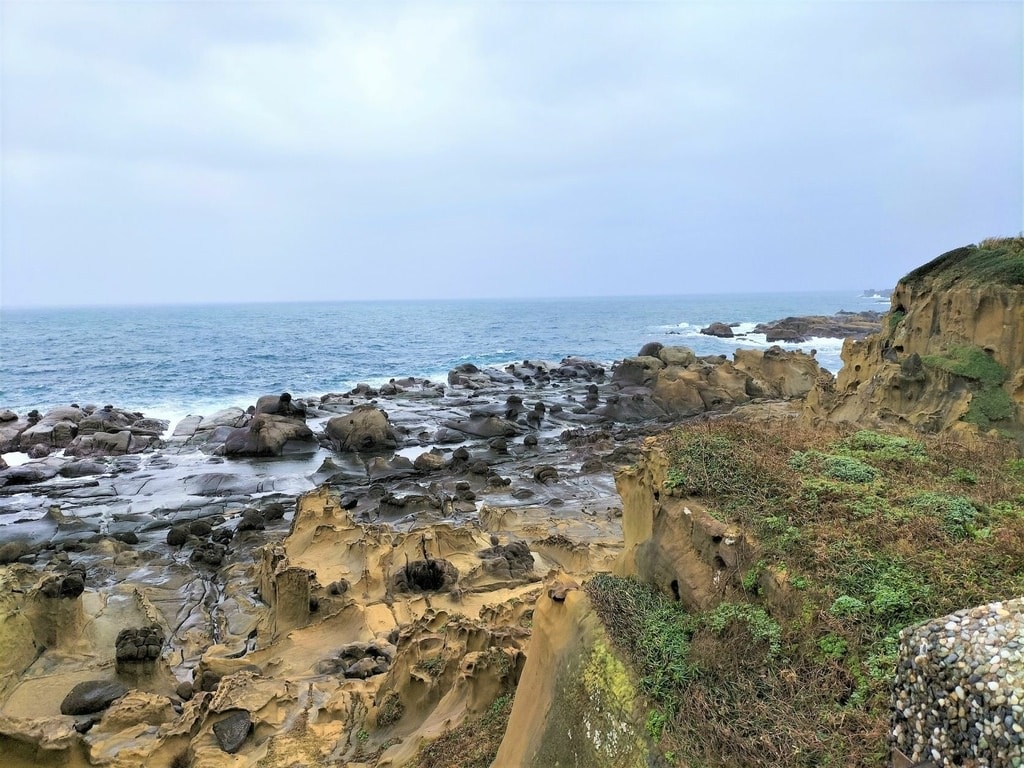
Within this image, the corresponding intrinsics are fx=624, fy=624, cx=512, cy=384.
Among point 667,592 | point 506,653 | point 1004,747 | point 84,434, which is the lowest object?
point 84,434

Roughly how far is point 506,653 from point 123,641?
7.64 m

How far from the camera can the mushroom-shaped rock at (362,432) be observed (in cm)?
3098

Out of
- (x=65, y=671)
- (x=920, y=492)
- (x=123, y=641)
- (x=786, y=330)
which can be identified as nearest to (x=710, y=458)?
(x=920, y=492)

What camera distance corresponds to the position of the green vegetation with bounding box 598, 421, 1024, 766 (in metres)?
5.02

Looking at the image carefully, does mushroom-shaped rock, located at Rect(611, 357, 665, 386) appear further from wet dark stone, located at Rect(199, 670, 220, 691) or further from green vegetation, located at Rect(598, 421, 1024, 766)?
green vegetation, located at Rect(598, 421, 1024, 766)

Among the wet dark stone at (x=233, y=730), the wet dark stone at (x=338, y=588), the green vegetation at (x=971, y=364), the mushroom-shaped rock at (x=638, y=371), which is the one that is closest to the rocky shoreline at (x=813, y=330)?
the mushroom-shaped rock at (x=638, y=371)

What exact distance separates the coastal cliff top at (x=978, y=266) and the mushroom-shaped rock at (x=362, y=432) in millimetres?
23126

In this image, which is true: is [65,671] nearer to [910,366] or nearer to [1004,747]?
[1004,747]

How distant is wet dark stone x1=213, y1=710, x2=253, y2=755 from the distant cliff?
49.6 ft

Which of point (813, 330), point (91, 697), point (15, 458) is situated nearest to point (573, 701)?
point (91, 697)

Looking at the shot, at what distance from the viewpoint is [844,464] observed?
830 centimetres

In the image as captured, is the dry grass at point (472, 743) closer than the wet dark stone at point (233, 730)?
Yes

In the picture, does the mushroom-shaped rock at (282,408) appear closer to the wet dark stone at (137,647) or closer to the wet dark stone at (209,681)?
the wet dark stone at (137,647)

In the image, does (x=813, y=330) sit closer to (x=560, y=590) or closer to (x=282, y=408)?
(x=282, y=408)
